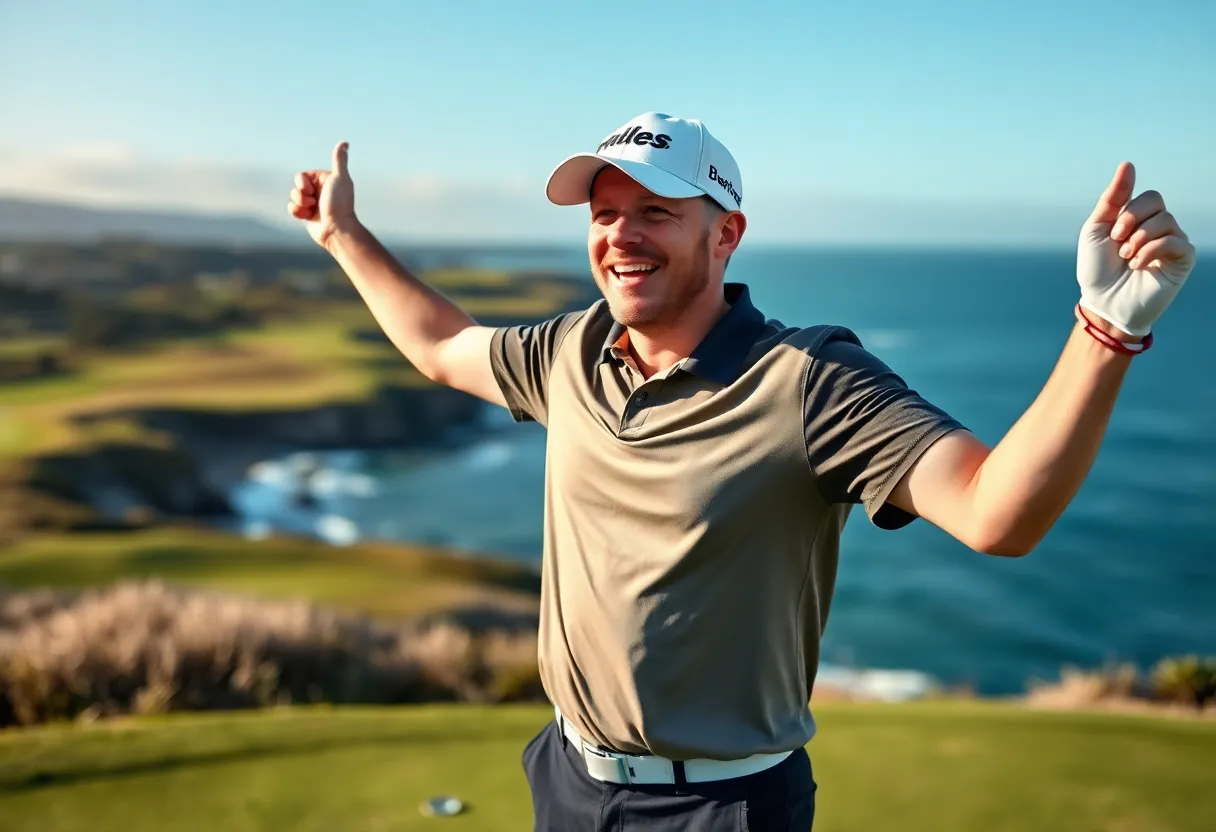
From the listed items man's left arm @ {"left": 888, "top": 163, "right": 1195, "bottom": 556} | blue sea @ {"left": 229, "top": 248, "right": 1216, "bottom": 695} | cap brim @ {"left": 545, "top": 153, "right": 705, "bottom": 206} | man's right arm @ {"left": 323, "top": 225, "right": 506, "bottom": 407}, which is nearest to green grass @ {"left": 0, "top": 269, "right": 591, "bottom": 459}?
blue sea @ {"left": 229, "top": 248, "right": 1216, "bottom": 695}

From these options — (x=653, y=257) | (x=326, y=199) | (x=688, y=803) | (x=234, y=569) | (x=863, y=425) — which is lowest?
(x=234, y=569)

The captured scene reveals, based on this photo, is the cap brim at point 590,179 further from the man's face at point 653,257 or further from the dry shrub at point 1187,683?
the dry shrub at point 1187,683

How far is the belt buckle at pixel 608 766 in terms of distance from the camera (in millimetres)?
2016

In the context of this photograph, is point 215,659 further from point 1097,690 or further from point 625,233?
point 1097,690

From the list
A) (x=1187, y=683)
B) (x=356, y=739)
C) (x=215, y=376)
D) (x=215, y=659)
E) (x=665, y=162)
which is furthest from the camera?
(x=215, y=376)

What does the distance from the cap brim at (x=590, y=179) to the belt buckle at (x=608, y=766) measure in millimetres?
994

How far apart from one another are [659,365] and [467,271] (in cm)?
7204

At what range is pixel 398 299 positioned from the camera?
8.65ft

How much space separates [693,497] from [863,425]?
310 mm

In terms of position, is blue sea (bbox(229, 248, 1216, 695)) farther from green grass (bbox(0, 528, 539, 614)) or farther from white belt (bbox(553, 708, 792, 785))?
white belt (bbox(553, 708, 792, 785))

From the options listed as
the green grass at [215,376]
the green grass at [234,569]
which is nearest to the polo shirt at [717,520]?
the green grass at [234,569]

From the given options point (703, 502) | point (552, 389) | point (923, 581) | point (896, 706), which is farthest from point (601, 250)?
point (923, 581)

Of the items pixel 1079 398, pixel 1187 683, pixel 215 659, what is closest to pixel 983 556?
pixel 1187 683

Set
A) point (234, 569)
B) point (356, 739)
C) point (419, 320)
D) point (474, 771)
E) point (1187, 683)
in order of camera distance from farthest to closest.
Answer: point (234, 569) < point (1187, 683) < point (356, 739) < point (474, 771) < point (419, 320)
